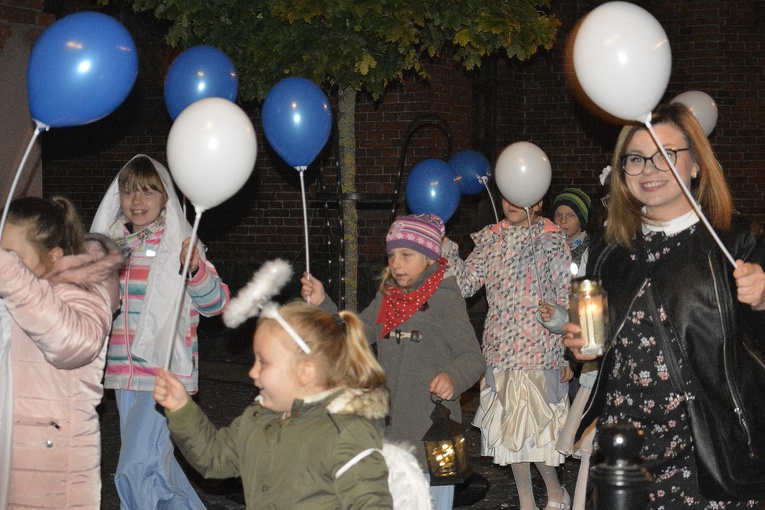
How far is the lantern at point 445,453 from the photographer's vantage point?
4.46 metres

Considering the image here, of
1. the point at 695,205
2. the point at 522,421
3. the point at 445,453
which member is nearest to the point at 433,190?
the point at 522,421

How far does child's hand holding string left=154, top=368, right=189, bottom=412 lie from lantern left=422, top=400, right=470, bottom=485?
5.33 ft

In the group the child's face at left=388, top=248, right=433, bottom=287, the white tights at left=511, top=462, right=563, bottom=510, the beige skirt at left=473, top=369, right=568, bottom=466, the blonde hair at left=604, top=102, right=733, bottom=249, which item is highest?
the blonde hair at left=604, top=102, right=733, bottom=249

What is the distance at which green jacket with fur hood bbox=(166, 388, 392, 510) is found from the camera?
123 inches

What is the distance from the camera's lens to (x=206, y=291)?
202 inches

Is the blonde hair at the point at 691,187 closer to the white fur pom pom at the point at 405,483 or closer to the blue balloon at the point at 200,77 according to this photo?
the white fur pom pom at the point at 405,483

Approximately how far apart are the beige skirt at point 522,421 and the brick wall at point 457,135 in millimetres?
5074

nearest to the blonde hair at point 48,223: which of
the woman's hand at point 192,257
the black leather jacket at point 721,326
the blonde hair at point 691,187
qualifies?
the woman's hand at point 192,257

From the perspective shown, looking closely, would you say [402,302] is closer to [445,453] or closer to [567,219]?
[445,453]

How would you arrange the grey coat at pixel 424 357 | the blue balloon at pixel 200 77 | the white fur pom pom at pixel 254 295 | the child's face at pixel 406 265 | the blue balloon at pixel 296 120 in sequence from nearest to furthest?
the white fur pom pom at pixel 254 295 → the grey coat at pixel 424 357 → the child's face at pixel 406 265 → the blue balloon at pixel 296 120 → the blue balloon at pixel 200 77

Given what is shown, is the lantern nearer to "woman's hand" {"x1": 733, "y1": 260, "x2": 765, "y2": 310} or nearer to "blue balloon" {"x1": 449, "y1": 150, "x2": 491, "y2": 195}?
"woman's hand" {"x1": 733, "y1": 260, "x2": 765, "y2": 310}

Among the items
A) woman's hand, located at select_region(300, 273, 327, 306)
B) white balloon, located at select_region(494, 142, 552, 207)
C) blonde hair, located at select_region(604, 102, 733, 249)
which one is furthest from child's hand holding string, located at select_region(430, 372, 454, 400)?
white balloon, located at select_region(494, 142, 552, 207)

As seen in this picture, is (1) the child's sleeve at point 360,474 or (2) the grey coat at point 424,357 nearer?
(1) the child's sleeve at point 360,474

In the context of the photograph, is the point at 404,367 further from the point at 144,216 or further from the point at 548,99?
the point at 548,99
